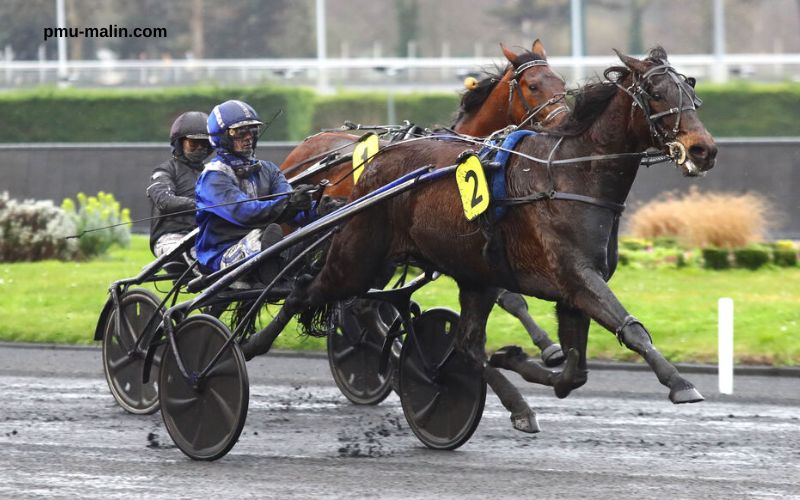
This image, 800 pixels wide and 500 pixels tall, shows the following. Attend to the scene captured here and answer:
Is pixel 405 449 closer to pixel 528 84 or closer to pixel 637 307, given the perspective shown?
pixel 528 84

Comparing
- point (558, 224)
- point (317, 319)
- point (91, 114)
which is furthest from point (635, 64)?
point (91, 114)

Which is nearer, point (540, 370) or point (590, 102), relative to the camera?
point (590, 102)

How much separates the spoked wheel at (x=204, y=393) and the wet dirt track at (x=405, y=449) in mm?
112

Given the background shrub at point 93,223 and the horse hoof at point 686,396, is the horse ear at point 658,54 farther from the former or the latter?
the background shrub at point 93,223

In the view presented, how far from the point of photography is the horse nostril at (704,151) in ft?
19.0

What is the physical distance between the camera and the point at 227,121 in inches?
287

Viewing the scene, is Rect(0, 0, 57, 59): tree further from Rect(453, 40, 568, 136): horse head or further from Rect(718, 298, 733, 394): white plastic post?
Rect(718, 298, 733, 394): white plastic post

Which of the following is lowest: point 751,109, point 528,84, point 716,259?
point 716,259

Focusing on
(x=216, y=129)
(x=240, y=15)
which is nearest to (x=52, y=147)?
(x=216, y=129)

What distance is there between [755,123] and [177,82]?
53.4ft

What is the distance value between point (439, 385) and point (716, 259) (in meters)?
8.22

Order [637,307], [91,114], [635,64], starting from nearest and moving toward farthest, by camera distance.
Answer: [635,64], [637,307], [91,114]

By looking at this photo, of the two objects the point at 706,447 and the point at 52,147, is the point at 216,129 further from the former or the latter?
the point at 52,147

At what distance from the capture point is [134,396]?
831cm
